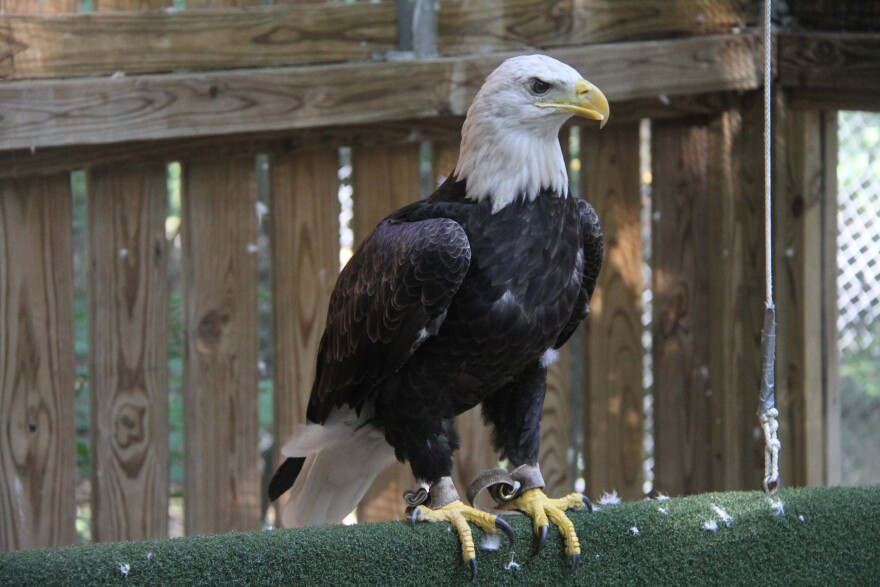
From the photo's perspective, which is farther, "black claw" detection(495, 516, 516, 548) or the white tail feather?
the white tail feather

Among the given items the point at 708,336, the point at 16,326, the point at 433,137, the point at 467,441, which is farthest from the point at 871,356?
the point at 16,326

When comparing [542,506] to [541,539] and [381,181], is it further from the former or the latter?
[381,181]

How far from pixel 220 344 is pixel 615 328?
129 centimetres

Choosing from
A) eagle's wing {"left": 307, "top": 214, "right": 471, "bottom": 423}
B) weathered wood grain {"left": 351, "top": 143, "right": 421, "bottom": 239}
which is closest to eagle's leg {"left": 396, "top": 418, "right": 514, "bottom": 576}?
eagle's wing {"left": 307, "top": 214, "right": 471, "bottom": 423}

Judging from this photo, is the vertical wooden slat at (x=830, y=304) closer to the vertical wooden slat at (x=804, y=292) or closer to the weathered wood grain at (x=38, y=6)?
the vertical wooden slat at (x=804, y=292)

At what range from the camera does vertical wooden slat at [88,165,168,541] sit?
10.1ft

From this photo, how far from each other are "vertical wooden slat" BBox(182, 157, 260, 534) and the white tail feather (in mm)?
264

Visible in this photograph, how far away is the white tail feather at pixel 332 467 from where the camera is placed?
9.59ft

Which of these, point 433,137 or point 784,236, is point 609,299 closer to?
point 784,236

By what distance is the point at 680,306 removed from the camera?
12.5 feet

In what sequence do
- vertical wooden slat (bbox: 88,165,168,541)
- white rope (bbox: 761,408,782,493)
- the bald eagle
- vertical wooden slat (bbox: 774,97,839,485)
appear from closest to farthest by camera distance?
→ 1. white rope (bbox: 761,408,782,493)
2. the bald eagle
3. vertical wooden slat (bbox: 88,165,168,541)
4. vertical wooden slat (bbox: 774,97,839,485)

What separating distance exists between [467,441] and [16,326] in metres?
1.38

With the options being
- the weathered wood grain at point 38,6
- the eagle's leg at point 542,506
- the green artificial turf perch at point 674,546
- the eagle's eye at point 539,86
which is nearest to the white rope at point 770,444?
the green artificial turf perch at point 674,546

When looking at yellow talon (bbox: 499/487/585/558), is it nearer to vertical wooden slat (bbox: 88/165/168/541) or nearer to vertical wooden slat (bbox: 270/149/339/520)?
vertical wooden slat (bbox: 270/149/339/520)
